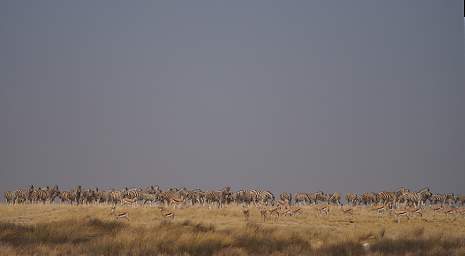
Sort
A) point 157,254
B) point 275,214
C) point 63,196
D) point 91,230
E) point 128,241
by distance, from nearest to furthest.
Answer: point 157,254 < point 128,241 < point 91,230 < point 275,214 < point 63,196

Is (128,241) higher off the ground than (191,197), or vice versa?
(128,241)

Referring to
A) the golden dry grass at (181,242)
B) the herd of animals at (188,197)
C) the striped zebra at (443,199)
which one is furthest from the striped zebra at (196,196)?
the golden dry grass at (181,242)

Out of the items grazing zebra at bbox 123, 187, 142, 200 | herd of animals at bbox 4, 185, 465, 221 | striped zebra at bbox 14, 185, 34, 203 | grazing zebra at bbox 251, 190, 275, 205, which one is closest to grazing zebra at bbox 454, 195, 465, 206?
herd of animals at bbox 4, 185, 465, 221

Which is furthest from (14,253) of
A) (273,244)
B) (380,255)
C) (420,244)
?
(420,244)

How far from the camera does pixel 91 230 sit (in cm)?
1989

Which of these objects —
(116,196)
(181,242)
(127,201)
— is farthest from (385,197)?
(181,242)

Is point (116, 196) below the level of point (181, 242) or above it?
below

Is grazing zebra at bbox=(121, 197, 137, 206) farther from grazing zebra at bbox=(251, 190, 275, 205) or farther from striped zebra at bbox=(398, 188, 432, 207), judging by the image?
striped zebra at bbox=(398, 188, 432, 207)

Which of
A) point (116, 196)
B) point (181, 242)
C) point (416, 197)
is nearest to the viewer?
point (181, 242)

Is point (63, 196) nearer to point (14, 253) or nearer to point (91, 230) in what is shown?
point (91, 230)

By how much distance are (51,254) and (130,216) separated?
2299 cm

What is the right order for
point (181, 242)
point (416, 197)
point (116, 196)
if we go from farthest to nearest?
point (116, 196) < point (416, 197) < point (181, 242)

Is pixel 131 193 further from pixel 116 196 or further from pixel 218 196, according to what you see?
pixel 218 196

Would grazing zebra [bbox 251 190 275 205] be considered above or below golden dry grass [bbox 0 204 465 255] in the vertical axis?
below
